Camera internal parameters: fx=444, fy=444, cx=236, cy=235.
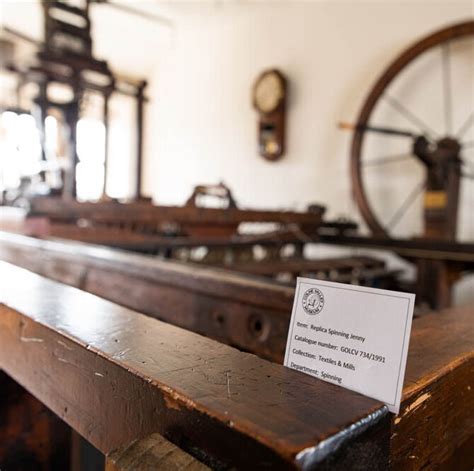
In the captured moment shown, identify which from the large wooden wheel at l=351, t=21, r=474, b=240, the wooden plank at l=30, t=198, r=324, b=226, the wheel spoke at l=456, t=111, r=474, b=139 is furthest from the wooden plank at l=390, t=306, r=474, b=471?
the wheel spoke at l=456, t=111, r=474, b=139

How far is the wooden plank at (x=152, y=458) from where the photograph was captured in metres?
0.31

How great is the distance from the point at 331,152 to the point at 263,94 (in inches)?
36.8

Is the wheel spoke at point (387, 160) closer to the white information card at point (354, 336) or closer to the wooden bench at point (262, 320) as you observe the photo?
the wooden bench at point (262, 320)

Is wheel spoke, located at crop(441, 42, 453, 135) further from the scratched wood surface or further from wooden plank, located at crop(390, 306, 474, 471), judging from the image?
the scratched wood surface

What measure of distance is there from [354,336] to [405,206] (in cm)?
319

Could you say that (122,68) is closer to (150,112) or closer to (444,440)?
(150,112)

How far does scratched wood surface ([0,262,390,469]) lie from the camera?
0.29m

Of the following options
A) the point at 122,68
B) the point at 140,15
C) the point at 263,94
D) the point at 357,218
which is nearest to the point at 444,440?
the point at 357,218

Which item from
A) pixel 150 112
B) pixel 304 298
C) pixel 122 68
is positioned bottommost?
pixel 304 298

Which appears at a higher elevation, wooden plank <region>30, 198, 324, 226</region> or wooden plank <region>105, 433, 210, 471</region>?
wooden plank <region>30, 198, 324, 226</region>

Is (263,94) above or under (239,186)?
above

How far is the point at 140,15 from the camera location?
16.0 ft

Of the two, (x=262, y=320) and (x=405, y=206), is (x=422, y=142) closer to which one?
(x=405, y=206)

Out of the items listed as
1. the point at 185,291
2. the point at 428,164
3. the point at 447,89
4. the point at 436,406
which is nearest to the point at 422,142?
the point at 428,164
